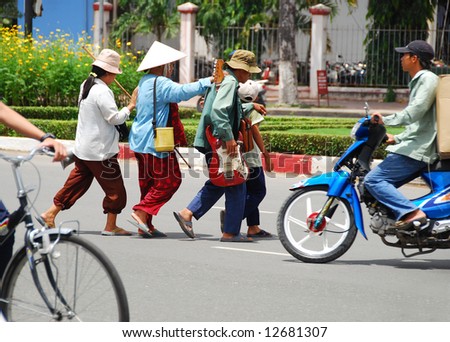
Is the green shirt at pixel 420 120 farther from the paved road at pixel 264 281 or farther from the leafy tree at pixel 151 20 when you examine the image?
the leafy tree at pixel 151 20

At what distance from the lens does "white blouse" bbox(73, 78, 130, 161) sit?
8586 mm

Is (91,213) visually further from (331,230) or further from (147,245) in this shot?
(331,230)

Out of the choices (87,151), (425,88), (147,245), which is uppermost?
(425,88)

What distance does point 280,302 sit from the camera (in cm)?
635

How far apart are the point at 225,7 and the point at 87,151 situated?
2371cm

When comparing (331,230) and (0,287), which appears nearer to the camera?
(0,287)

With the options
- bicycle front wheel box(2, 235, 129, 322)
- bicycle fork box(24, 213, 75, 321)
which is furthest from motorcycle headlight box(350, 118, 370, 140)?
bicycle fork box(24, 213, 75, 321)

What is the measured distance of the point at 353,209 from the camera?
7422 millimetres

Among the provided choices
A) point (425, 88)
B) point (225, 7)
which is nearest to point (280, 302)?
point (425, 88)

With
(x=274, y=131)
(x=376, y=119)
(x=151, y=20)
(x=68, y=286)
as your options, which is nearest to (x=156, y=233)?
(x=376, y=119)

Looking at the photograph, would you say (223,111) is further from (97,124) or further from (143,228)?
(143,228)
